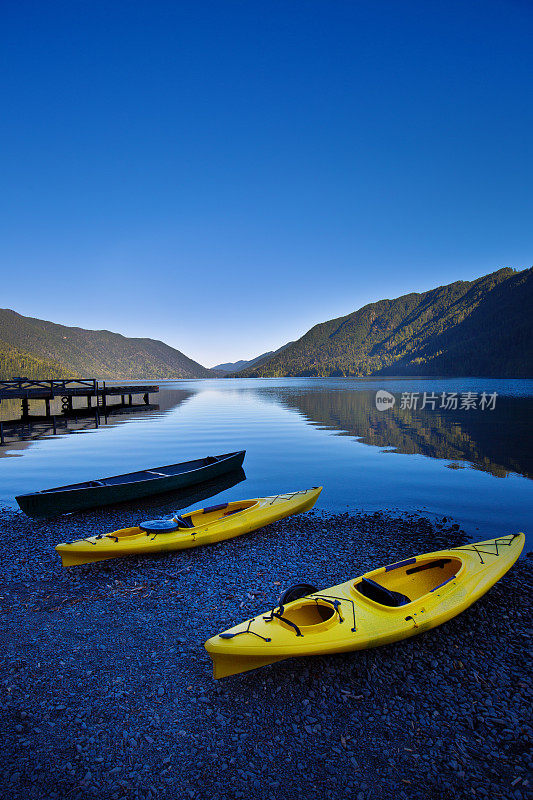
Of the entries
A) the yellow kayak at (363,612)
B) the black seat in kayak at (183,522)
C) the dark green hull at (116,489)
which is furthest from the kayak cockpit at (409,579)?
the dark green hull at (116,489)

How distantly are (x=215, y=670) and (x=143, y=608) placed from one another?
272cm

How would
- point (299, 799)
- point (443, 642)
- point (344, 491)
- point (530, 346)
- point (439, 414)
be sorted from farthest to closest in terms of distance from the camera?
point (530, 346) → point (439, 414) → point (344, 491) → point (443, 642) → point (299, 799)

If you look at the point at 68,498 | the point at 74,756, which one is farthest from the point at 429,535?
the point at 68,498

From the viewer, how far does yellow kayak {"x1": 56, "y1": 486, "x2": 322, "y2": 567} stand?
884 centimetres

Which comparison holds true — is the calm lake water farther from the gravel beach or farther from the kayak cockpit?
the gravel beach

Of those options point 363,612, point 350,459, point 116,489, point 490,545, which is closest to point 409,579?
point 363,612

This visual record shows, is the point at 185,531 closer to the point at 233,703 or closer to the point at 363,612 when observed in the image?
the point at 233,703

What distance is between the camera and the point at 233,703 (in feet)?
16.9


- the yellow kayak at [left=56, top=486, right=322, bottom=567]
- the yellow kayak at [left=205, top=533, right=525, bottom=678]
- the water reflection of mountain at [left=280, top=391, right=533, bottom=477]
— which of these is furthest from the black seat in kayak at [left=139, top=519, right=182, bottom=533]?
the water reflection of mountain at [left=280, top=391, right=533, bottom=477]

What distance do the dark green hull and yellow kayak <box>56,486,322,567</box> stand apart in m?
3.28

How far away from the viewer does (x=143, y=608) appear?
7.40 m

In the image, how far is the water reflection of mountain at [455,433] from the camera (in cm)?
2268

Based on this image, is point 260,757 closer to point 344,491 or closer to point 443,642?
point 443,642

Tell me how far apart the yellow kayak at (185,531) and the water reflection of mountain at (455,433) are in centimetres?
1326
